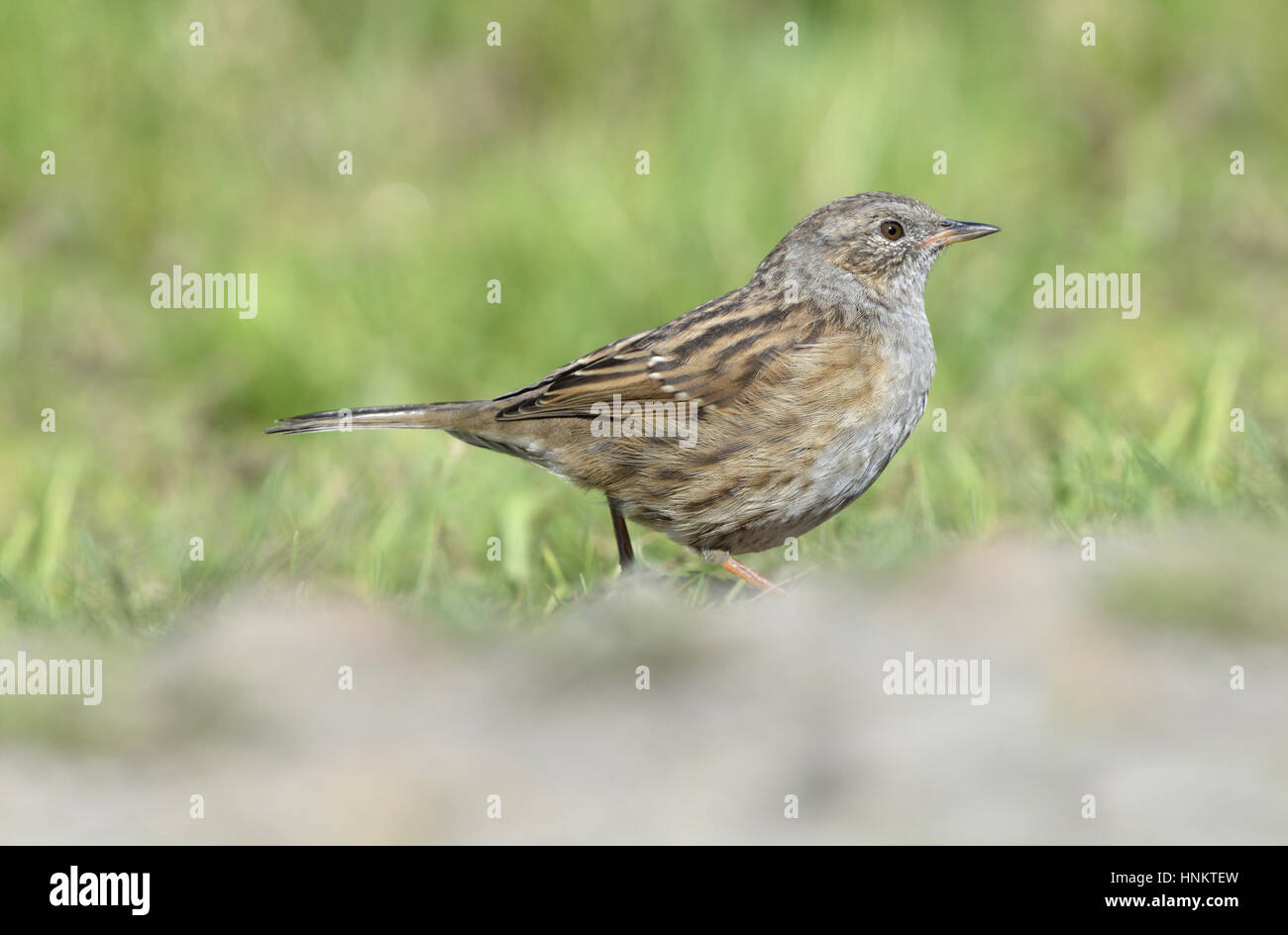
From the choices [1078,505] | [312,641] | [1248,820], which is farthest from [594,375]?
[1248,820]

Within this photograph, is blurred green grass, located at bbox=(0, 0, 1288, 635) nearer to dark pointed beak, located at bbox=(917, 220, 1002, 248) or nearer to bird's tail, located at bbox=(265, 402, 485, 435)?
bird's tail, located at bbox=(265, 402, 485, 435)

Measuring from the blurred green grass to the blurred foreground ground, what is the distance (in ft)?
4.77

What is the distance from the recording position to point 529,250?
8.95 m

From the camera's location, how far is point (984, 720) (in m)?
3.20

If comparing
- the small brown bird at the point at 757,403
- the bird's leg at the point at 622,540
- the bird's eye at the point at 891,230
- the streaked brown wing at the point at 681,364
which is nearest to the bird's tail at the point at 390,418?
the small brown bird at the point at 757,403

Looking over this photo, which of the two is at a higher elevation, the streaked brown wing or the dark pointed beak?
the dark pointed beak

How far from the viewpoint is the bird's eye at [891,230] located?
5.79m

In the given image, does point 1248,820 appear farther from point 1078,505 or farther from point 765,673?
point 1078,505

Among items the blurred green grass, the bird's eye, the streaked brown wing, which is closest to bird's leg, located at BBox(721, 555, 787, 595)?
the blurred green grass

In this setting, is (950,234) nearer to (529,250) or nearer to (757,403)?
(757,403)

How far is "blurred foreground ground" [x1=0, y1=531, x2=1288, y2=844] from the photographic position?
9.87 ft

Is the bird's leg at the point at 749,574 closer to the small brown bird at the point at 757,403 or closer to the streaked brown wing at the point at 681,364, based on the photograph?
the small brown bird at the point at 757,403

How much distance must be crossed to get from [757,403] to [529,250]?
3.84 metres

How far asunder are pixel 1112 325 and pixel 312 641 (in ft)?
18.6
